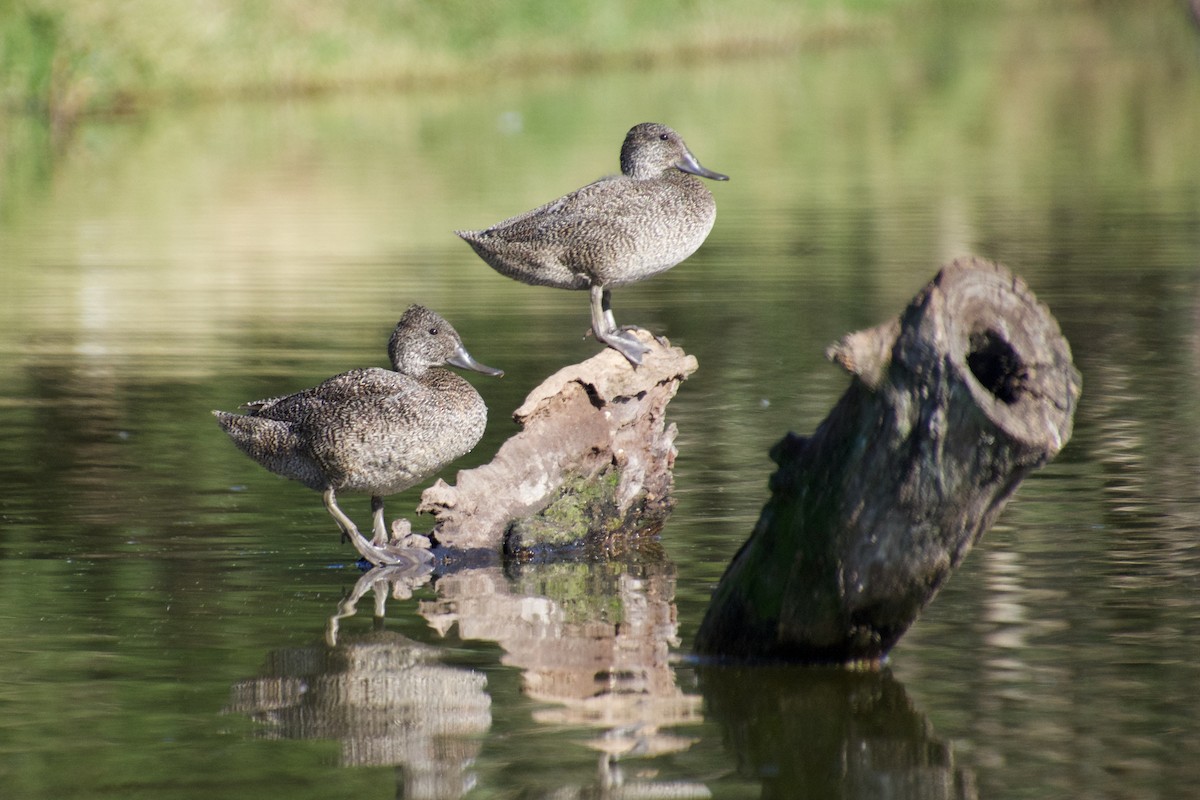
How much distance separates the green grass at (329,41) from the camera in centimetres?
3344

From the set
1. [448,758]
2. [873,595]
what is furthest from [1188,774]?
[448,758]

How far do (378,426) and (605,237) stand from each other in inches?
55.7

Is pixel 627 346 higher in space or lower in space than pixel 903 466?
higher

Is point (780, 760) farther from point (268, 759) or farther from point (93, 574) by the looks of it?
point (93, 574)

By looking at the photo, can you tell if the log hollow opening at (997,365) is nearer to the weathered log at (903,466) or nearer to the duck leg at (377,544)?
the weathered log at (903,466)

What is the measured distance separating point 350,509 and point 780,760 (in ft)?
13.1

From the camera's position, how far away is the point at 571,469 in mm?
8438

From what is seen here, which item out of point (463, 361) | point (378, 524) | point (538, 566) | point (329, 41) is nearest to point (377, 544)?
point (378, 524)

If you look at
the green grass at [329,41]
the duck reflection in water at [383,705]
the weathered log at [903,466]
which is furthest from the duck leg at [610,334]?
the green grass at [329,41]

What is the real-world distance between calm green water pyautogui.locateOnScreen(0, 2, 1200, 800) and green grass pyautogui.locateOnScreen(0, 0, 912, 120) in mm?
7395

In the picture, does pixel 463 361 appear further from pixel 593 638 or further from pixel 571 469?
pixel 593 638

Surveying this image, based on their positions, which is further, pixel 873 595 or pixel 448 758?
pixel 873 595

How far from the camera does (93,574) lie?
8.08 meters

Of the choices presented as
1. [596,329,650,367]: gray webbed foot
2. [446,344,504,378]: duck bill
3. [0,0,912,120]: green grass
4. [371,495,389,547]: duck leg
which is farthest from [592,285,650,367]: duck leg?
[0,0,912,120]: green grass
